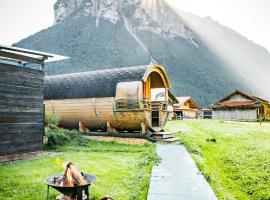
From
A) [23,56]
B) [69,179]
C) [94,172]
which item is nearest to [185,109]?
[23,56]

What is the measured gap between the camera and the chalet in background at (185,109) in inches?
2400

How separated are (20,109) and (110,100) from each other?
290 inches

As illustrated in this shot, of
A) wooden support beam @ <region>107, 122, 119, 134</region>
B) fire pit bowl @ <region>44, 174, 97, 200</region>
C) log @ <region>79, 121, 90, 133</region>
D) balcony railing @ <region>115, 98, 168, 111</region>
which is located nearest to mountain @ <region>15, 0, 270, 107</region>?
log @ <region>79, 121, 90, 133</region>

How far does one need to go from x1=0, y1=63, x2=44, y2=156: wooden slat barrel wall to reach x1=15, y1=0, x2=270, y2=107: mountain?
6944cm

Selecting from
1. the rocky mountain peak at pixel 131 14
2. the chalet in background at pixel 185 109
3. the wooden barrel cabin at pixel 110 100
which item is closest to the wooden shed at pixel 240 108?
the chalet in background at pixel 185 109

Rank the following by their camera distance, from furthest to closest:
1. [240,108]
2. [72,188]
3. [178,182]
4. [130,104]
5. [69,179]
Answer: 1. [240,108]
2. [130,104]
3. [178,182]
4. [69,179]
5. [72,188]

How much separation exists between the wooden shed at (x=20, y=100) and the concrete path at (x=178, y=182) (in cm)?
526

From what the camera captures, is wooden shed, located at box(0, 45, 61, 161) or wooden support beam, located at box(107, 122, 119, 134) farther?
wooden support beam, located at box(107, 122, 119, 134)

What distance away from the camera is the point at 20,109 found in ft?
37.1

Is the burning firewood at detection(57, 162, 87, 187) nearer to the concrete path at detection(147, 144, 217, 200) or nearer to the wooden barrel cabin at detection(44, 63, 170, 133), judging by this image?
the concrete path at detection(147, 144, 217, 200)

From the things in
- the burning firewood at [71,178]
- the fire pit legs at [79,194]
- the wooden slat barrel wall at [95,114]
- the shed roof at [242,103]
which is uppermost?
the shed roof at [242,103]

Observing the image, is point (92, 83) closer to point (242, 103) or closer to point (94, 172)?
point (94, 172)

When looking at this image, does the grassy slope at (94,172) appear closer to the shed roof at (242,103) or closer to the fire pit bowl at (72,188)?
the fire pit bowl at (72,188)

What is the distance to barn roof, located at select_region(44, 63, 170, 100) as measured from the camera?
18.3 m
